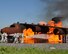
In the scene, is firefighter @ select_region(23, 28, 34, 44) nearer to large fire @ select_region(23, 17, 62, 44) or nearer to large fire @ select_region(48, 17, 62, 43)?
large fire @ select_region(23, 17, 62, 44)

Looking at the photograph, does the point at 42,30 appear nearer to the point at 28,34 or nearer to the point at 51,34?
the point at 51,34

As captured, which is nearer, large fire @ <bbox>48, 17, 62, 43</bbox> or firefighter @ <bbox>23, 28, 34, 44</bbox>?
firefighter @ <bbox>23, 28, 34, 44</bbox>

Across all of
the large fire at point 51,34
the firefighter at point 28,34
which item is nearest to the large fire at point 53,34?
the large fire at point 51,34

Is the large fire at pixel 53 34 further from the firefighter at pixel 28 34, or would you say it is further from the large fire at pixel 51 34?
the firefighter at pixel 28 34

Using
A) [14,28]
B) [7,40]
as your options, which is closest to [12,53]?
[7,40]

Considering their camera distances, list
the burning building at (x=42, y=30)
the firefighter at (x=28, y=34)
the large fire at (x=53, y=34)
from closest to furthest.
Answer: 1. the firefighter at (x=28, y=34)
2. the large fire at (x=53, y=34)
3. the burning building at (x=42, y=30)

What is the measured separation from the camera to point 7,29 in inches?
1946

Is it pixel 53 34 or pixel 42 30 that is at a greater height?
pixel 42 30

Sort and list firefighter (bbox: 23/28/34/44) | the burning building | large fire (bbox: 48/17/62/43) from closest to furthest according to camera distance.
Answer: firefighter (bbox: 23/28/34/44)
large fire (bbox: 48/17/62/43)
the burning building

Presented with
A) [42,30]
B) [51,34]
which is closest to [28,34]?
[51,34]

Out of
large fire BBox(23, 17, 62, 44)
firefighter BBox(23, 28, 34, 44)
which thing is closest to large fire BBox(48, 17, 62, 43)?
large fire BBox(23, 17, 62, 44)

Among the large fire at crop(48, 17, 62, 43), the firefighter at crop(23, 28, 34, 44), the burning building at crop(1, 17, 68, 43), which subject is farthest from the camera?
the burning building at crop(1, 17, 68, 43)

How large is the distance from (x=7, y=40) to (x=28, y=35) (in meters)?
7.60

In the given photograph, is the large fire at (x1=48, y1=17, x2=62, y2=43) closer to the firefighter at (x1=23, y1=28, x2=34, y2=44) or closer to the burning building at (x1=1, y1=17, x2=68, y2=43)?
the burning building at (x1=1, y1=17, x2=68, y2=43)
